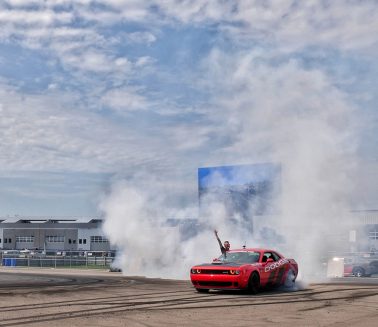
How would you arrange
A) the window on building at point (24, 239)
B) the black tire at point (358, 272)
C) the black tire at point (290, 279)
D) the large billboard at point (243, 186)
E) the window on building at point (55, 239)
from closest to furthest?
the black tire at point (290, 279), the black tire at point (358, 272), the large billboard at point (243, 186), the window on building at point (55, 239), the window on building at point (24, 239)

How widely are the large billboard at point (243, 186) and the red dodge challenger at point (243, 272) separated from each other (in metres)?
22.1

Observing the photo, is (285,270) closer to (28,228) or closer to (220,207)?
(220,207)

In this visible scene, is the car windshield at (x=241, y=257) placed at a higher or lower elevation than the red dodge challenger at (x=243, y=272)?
higher

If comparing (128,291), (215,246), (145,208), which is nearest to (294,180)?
(215,246)

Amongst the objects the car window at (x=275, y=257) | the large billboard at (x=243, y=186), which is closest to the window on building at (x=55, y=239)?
the large billboard at (x=243, y=186)

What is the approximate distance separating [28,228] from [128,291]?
91.7m

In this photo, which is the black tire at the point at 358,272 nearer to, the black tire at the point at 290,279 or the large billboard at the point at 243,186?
the large billboard at the point at 243,186

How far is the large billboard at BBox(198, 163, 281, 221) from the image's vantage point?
4044 centimetres

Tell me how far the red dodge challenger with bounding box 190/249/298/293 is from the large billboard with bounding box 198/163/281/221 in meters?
22.1

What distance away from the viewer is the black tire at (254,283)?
14.1 m

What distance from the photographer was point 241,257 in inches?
603

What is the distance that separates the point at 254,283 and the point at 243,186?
1258 inches

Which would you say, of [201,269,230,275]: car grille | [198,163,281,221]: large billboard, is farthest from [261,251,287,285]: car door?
[198,163,281,221]: large billboard

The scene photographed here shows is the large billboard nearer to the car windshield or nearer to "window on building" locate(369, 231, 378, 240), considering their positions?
"window on building" locate(369, 231, 378, 240)
